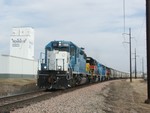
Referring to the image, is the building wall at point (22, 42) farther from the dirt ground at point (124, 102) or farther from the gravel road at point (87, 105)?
the gravel road at point (87, 105)

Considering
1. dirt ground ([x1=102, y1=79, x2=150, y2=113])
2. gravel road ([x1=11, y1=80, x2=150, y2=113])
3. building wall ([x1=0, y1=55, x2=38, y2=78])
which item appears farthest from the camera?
building wall ([x1=0, y1=55, x2=38, y2=78])

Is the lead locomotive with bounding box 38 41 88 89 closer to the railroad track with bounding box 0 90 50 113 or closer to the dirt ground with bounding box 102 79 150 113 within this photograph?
the dirt ground with bounding box 102 79 150 113

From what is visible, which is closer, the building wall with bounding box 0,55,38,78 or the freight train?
the freight train

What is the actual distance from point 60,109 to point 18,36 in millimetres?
55570

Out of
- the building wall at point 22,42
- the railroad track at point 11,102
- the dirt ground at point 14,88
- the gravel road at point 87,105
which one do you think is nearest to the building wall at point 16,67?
the building wall at point 22,42

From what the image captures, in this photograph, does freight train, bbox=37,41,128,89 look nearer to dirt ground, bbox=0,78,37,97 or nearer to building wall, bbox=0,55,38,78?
dirt ground, bbox=0,78,37,97

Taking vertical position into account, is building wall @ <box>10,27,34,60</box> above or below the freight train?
above

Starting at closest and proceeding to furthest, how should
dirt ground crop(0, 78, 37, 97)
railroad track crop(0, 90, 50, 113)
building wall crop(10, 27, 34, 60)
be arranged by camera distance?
railroad track crop(0, 90, 50, 113) < dirt ground crop(0, 78, 37, 97) < building wall crop(10, 27, 34, 60)

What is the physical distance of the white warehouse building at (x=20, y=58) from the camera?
50344mm

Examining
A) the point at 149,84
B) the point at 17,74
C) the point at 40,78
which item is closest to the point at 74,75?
the point at 40,78

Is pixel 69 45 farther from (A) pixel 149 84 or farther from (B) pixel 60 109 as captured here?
(B) pixel 60 109

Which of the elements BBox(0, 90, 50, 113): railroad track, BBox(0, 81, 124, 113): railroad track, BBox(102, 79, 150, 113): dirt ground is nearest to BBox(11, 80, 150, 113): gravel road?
BBox(102, 79, 150, 113): dirt ground

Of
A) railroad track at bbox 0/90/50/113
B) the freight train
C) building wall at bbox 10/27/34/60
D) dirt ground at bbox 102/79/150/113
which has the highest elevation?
building wall at bbox 10/27/34/60

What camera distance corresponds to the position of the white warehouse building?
50.3 meters
